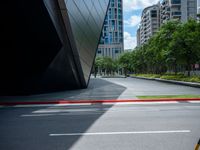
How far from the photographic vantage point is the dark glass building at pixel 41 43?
1681 cm

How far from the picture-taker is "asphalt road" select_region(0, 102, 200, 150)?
6957 millimetres

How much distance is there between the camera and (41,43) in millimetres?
20234

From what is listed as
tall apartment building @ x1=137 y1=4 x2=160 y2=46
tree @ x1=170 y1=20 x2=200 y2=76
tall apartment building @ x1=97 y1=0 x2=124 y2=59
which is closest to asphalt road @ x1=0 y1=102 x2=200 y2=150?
tree @ x1=170 y1=20 x2=200 y2=76

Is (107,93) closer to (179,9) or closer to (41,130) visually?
(41,130)

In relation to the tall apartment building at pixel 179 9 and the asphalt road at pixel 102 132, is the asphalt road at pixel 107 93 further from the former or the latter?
the tall apartment building at pixel 179 9

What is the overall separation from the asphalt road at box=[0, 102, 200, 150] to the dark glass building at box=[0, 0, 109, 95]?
7.60m

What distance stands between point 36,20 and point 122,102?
7320mm

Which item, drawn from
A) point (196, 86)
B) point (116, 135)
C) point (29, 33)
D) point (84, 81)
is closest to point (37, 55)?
point (29, 33)

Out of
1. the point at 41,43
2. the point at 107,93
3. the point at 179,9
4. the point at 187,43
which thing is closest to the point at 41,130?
the point at 41,43

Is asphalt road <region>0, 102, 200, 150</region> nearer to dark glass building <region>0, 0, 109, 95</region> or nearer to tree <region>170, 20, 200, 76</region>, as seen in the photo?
dark glass building <region>0, 0, 109, 95</region>

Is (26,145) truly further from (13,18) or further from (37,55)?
(37,55)

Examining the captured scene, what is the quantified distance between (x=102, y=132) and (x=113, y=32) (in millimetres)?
180318

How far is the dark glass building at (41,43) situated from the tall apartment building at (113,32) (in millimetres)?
151740

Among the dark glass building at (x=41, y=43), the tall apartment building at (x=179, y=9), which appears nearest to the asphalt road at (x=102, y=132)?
the dark glass building at (x=41, y=43)
